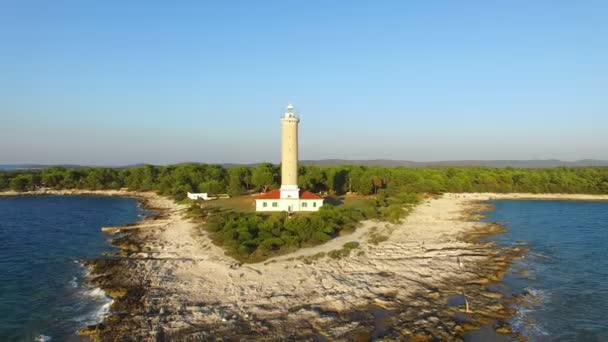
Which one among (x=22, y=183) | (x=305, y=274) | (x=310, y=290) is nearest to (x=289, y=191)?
(x=305, y=274)

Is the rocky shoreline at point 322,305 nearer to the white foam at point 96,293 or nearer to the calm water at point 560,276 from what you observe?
the white foam at point 96,293

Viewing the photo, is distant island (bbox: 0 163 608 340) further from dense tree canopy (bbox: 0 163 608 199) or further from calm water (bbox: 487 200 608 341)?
dense tree canopy (bbox: 0 163 608 199)

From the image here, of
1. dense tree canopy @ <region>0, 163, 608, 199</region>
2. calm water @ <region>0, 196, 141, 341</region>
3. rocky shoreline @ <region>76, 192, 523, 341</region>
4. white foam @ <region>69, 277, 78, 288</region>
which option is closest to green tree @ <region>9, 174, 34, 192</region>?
dense tree canopy @ <region>0, 163, 608, 199</region>

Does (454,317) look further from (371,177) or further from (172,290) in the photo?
(371,177)

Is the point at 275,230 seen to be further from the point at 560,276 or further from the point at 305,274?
the point at 560,276

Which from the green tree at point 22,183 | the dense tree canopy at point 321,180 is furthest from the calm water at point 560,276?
the green tree at point 22,183

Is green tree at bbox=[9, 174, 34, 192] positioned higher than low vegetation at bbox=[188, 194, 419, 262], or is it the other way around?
green tree at bbox=[9, 174, 34, 192]

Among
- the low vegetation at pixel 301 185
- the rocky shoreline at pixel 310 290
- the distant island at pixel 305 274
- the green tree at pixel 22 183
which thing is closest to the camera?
the rocky shoreline at pixel 310 290
